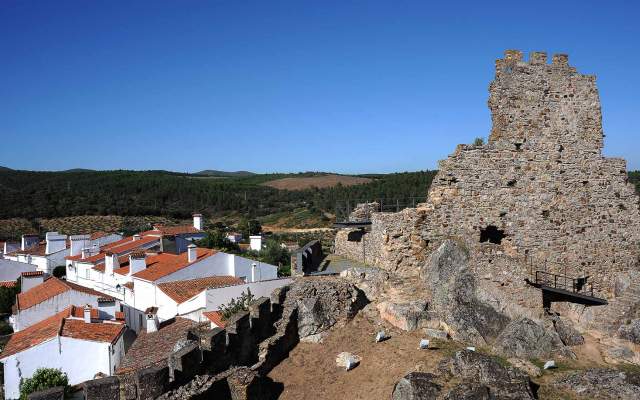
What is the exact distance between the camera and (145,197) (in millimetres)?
89688

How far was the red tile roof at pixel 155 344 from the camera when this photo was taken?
1769 cm

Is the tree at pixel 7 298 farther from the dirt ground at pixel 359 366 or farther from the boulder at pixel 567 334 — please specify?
the boulder at pixel 567 334

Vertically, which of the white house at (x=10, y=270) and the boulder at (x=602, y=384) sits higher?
the boulder at (x=602, y=384)

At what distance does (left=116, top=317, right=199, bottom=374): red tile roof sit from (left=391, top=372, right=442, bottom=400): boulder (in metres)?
10.3

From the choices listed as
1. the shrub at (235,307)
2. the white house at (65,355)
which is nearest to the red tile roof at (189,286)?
the shrub at (235,307)

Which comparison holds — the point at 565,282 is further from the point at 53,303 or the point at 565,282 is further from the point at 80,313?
the point at 53,303

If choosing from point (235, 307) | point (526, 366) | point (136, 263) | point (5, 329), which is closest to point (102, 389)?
point (526, 366)

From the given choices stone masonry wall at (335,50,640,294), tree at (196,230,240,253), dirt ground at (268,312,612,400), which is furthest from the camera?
tree at (196,230,240,253)

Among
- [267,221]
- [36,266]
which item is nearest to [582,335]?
[36,266]

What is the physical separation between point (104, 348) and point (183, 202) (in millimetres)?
72042

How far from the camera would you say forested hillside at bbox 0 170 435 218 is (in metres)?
72.8

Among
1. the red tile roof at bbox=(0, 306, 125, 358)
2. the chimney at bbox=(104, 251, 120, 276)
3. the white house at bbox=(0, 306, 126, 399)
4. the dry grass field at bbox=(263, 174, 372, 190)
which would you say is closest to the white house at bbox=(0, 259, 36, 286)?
the chimney at bbox=(104, 251, 120, 276)

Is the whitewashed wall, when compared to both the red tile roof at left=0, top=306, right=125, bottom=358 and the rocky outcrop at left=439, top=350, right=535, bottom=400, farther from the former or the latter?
the rocky outcrop at left=439, top=350, right=535, bottom=400

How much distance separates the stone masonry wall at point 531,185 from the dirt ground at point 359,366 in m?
2.33
